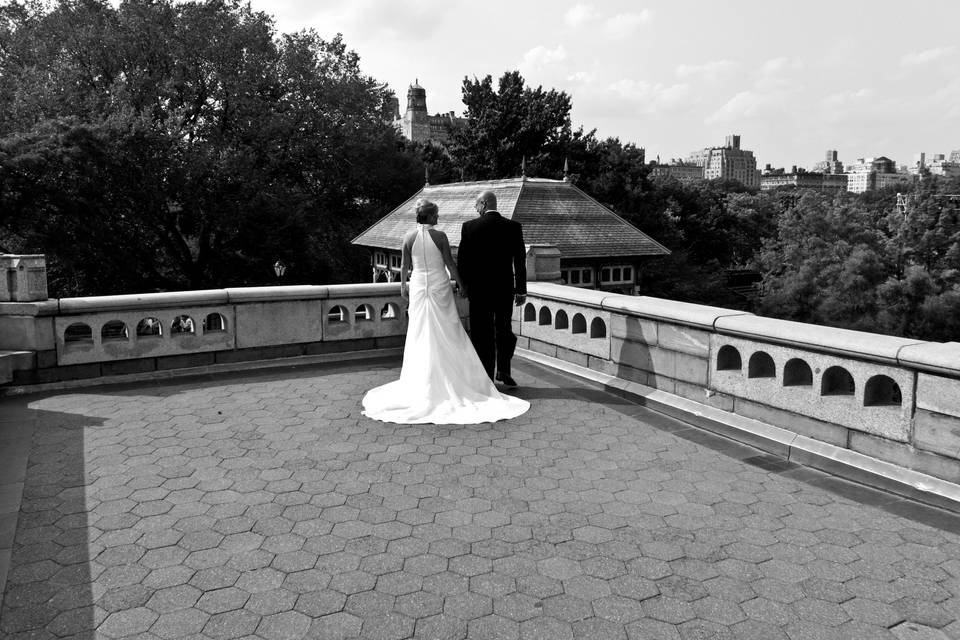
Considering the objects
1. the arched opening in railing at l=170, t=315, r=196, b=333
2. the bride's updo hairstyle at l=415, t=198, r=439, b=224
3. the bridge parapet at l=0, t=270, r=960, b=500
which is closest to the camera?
the bridge parapet at l=0, t=270, r=960, b=500

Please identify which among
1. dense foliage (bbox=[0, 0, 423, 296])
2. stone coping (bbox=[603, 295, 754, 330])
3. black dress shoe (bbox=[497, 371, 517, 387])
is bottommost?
black dress shoe (bbox=[497, 371, 517, 387])

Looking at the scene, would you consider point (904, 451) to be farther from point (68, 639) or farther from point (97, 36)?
point (97, 36)

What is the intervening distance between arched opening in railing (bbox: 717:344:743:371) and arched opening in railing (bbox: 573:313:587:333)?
2.09m

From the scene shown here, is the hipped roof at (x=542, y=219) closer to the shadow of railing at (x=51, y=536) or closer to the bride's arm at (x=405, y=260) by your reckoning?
the bride's arm at (x=405, y=260)

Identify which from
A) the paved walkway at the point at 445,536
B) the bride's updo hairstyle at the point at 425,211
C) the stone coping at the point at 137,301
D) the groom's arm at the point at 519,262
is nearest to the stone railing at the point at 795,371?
the paved walkway at the point at 445,536

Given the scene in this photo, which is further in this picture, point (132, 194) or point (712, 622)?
point (132, 194)

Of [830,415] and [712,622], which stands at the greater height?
[830,415]

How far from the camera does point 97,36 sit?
30000mm

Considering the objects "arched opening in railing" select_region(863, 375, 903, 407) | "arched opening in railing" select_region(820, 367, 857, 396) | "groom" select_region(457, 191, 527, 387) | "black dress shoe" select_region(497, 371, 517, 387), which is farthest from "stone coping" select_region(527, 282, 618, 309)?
"arched opening in railing" select_region(863, 375, 903, 407)

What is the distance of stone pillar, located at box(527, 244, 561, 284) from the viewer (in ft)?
30.9

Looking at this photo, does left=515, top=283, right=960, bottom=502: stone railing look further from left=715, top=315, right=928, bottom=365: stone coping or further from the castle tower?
the castle tower

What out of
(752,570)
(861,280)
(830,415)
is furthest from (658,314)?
(861,280)

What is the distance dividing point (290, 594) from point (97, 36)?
3251 centimetres

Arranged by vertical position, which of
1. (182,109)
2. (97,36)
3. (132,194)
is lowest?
(132,194)
